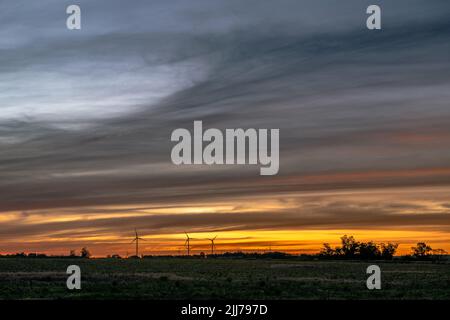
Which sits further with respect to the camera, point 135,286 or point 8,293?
point 135,286

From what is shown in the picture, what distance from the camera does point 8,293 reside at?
1992 inches
